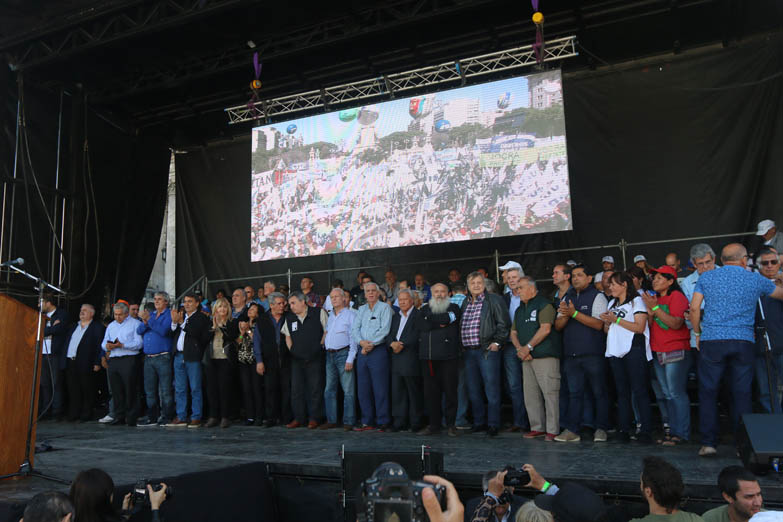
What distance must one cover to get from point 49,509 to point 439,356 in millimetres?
3852

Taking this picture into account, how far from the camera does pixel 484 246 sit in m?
9.07

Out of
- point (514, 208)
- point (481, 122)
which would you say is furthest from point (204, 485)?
point (481, 122)

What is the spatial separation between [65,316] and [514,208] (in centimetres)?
616

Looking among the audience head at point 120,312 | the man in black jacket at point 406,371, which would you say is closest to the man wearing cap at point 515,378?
Result: the man in black jacket at point 406,371

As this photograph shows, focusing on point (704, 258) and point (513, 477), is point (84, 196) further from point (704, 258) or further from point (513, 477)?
point (513, 477)

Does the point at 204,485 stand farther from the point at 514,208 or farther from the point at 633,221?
the point at 633,221

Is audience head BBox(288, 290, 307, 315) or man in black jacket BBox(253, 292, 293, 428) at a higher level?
audience head BBox(288, 290, 307, 315)

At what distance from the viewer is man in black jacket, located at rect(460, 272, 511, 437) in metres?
5.41

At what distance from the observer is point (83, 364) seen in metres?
7.57

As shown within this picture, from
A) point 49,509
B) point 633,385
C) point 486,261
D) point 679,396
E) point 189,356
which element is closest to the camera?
point 49,509

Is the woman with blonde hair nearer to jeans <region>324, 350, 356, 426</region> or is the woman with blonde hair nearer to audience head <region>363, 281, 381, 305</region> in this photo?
jeans <region>324, 350, 356, 426</region>

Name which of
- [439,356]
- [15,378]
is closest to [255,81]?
[439,356]

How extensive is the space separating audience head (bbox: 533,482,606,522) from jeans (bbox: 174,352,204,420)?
5.25m

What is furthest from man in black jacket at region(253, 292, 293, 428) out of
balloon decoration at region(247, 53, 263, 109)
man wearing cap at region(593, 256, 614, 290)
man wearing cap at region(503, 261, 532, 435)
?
balloon decoration at region(247, 53, 263, 109)
